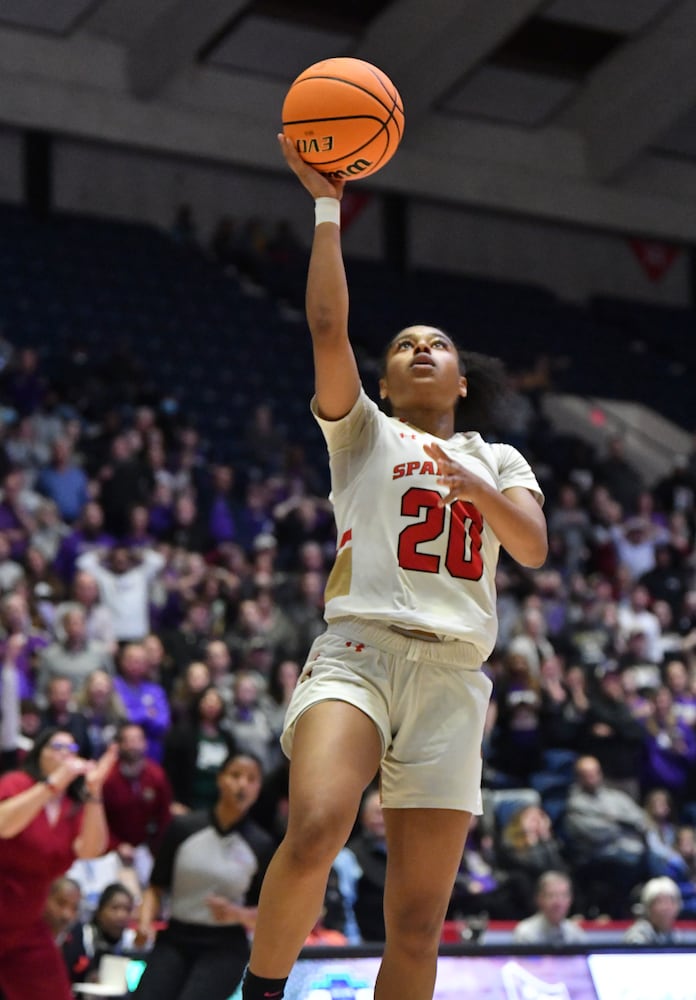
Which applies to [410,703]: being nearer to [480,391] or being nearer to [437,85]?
[480,391]

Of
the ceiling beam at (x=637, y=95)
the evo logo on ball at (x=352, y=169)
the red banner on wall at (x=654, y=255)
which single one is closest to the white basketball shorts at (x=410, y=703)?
the evo logo on ball at (x=352, y=169)

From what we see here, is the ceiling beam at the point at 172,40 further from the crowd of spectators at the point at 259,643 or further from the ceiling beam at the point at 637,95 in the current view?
the ceiling beam at the point at 637,95

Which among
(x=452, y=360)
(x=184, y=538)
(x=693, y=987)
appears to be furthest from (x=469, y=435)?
(x=184, y=538)

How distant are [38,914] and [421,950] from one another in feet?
7.92

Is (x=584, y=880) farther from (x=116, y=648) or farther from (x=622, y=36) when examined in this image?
(x=622, y=36)

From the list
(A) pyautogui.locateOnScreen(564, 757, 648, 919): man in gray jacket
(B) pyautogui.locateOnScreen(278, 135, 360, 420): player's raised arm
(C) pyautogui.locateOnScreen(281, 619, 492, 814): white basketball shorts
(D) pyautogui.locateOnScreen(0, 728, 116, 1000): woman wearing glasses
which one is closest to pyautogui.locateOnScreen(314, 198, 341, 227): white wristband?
(B) pyautogui.locateOnScreen(278, 135, 360, 420): player's raised arm

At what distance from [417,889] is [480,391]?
4.93ft

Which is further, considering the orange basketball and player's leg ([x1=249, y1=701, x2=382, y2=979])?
the orange basketball

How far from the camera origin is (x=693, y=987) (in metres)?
5.55

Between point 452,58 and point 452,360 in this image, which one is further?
point 452,58

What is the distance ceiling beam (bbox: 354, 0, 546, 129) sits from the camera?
19.0 meters

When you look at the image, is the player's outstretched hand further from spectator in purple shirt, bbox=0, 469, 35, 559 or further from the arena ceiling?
the arena ceiling

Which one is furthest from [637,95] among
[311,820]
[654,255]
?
[311,820]

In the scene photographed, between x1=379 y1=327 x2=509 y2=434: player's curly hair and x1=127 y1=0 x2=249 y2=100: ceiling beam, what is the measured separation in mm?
14686
